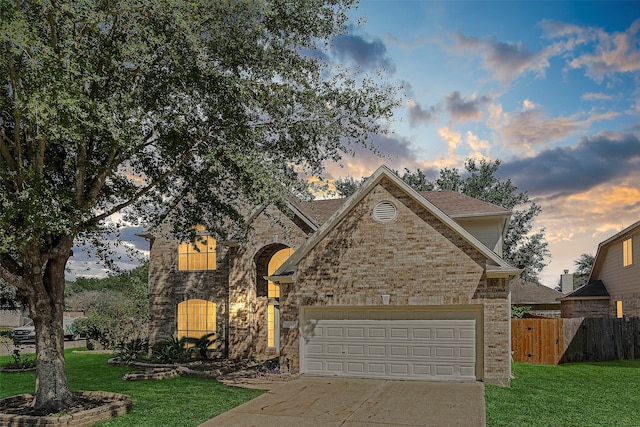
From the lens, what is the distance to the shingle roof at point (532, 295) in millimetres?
37562

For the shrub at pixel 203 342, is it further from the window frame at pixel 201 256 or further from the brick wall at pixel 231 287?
the window frame at pixel 201 256

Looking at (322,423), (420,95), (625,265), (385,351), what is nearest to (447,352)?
(385,351)

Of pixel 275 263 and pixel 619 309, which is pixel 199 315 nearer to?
pixel 275 263

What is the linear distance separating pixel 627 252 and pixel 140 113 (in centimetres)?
2337

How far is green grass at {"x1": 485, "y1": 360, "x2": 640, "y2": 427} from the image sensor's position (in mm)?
10703

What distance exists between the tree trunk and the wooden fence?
15.3 metres

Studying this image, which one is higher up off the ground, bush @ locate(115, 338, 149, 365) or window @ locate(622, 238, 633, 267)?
window @ locate(622, 238, 633, 267)

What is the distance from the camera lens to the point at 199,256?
76.0 ft

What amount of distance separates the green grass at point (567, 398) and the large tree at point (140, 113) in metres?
6.64

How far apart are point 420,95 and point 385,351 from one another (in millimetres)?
7203

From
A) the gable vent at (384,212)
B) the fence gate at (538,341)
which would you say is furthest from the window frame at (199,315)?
the fence gate at (538,341)

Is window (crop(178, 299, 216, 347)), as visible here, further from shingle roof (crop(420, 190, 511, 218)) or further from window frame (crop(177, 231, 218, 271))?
shingle roof (crop(420, 190, 511, 218))

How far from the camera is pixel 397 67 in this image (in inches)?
520

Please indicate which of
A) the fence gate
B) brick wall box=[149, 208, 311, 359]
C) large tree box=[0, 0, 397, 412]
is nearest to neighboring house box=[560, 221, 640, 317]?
the fence gate
